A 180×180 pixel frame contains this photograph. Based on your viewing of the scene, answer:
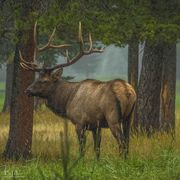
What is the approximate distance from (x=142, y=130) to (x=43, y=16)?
219 inches

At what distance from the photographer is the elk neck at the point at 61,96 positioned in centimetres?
1092

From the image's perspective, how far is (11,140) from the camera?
35.8 feet

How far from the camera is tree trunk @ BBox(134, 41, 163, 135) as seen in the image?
44.3ft

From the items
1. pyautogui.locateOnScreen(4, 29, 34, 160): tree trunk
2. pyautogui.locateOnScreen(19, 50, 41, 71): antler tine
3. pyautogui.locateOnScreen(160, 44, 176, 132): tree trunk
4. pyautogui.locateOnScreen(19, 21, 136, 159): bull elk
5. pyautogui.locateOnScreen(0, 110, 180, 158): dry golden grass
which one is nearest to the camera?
pyautogui.locateOnScreen(0, 110, 180, 158): dry golden grass

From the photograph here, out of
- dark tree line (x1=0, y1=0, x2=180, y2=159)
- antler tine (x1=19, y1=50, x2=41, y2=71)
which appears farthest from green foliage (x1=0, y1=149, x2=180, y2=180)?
antler tine (x1=19, y1=50, x2=41, y2=71)

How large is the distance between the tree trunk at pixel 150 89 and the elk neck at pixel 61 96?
3279 mm

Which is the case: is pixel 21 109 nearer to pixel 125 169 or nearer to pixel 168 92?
pixel 125 169

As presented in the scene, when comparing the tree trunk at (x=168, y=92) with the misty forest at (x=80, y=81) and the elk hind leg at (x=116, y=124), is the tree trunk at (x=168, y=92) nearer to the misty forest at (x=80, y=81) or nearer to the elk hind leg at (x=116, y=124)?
the misty forest at (x=80, y=81)

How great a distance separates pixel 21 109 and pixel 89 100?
1558 millimetres

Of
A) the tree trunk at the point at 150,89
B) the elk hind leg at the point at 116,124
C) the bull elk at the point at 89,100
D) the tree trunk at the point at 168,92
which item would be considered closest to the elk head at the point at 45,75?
the bull elk at the point at 89,100

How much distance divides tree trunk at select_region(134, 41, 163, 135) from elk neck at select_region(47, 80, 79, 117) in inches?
129

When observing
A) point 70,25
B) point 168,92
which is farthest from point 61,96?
point 168,92

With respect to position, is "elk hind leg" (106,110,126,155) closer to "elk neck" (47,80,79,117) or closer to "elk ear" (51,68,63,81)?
"elk neck" (47,80,79,117)

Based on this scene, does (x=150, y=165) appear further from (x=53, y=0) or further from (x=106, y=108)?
(x=53, y=0)
